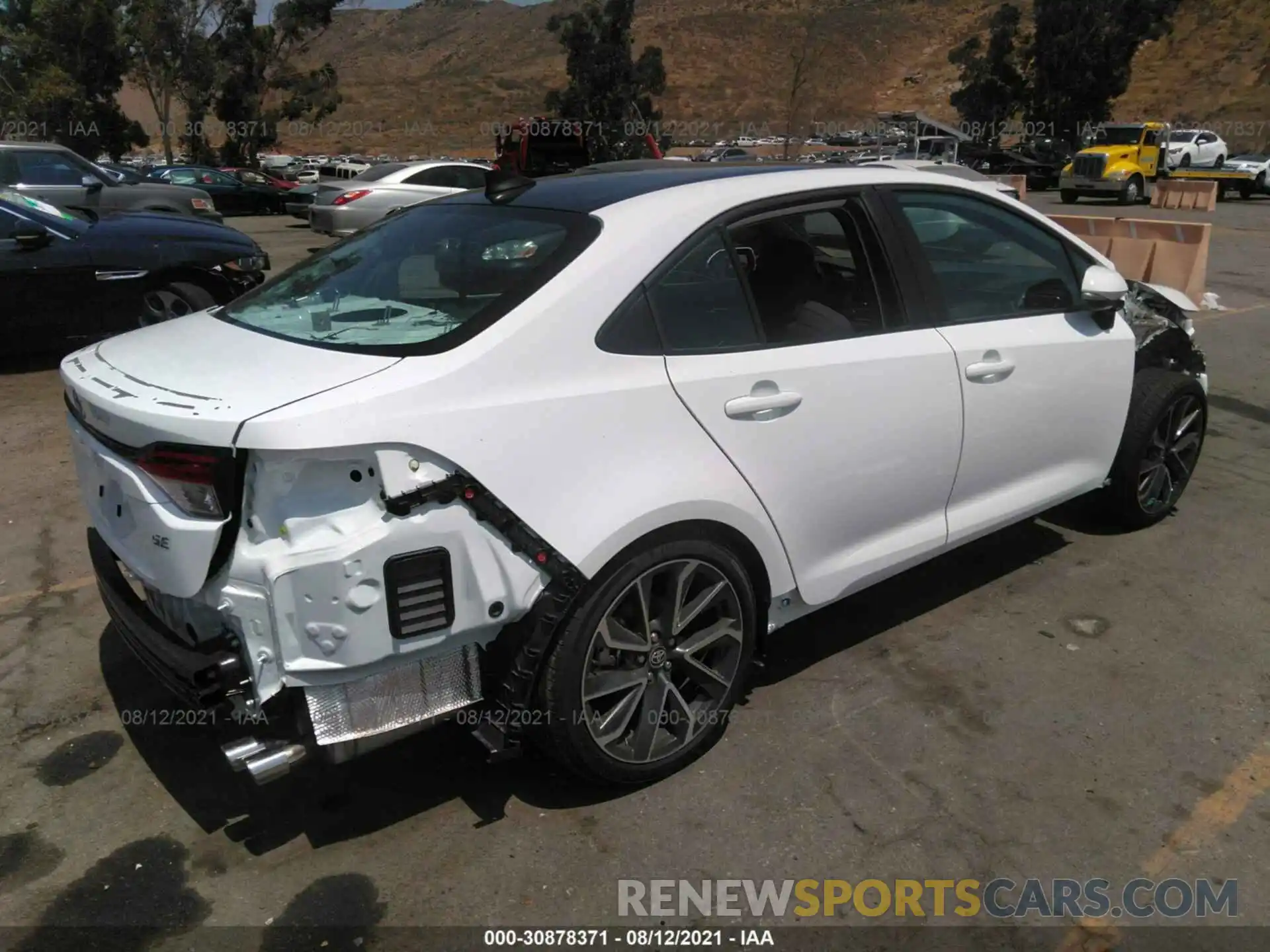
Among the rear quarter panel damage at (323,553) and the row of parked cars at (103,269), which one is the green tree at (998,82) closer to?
the row of parked cars at (103,269)

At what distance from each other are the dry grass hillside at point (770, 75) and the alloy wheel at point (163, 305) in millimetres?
57935

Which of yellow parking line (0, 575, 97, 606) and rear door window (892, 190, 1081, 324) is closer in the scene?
rear door window (892, 190, 1081, 324)

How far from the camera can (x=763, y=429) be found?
2.86m

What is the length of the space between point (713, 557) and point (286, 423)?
47.7 inches

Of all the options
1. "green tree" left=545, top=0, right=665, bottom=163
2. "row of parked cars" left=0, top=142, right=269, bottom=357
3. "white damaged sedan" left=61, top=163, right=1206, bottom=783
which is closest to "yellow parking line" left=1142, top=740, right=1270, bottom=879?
"white damaged sedan" left=61, top=163, right=1206, bottom=783

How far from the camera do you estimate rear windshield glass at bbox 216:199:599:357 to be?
2.63m

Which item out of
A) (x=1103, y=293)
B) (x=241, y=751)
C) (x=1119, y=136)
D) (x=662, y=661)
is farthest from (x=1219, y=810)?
(x=1119, y=136)

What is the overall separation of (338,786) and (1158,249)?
34.9 feet

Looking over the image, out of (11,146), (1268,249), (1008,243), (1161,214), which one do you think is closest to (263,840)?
(1008,243)

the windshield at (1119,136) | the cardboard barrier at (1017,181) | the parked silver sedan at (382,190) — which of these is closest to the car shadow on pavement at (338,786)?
the parked silver sedan at (382,190)

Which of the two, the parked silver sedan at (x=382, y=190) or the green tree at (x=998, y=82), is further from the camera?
the green tree at (x=998, y=82)

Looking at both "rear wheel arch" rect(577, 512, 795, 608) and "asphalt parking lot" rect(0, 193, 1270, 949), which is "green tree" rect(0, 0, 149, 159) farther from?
"rear wheel arch" rect(577, 512, 795, 608)

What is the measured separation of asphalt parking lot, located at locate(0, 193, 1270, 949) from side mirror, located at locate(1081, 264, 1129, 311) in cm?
119

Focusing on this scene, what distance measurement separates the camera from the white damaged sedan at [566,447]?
2.29 m
